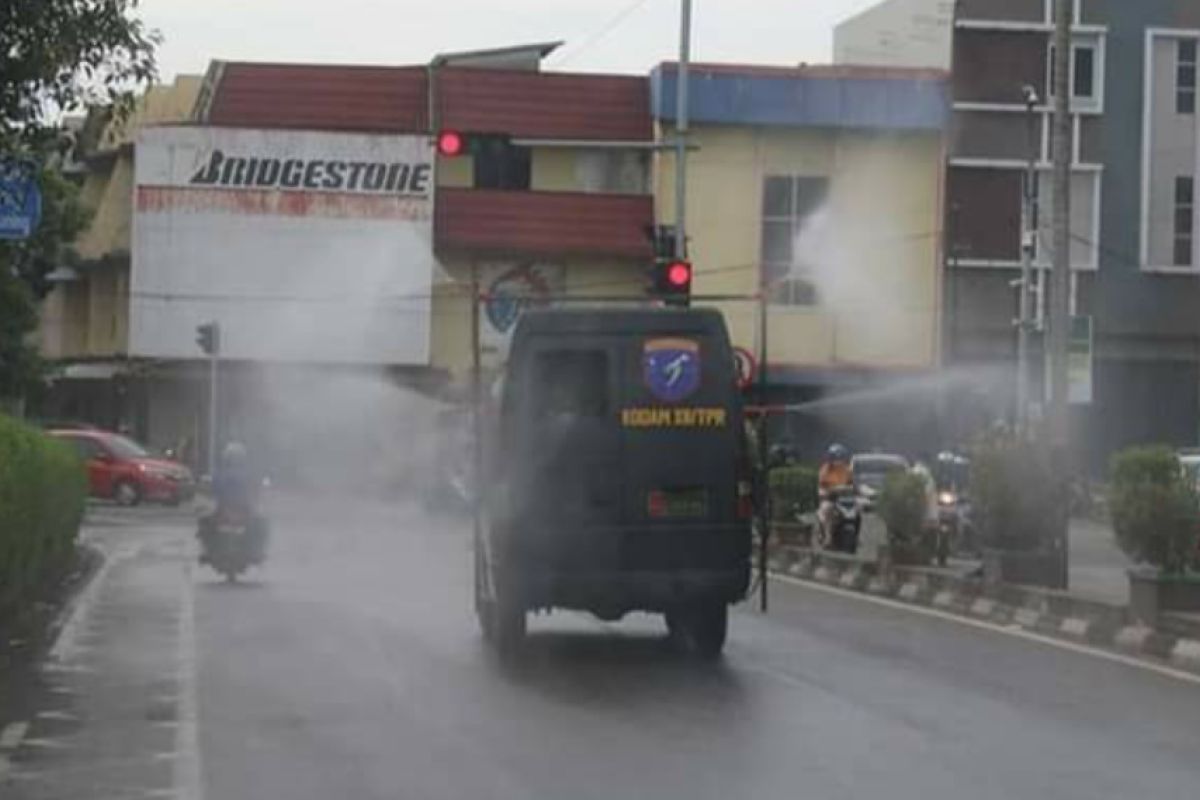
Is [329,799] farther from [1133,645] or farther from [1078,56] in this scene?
[1078,56]

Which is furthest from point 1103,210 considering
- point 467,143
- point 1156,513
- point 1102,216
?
point 1156,513

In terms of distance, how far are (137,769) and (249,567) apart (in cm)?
1625

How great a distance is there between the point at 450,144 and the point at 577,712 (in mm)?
13363

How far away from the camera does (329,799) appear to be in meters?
11.4

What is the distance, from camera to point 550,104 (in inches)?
2206

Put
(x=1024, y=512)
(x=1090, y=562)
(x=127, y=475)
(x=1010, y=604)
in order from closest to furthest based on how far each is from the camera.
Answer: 1. (x=1010, y=604)
2. (x=1024, y=512)
3. (x=1090, y=562)
4. (x=127, y=475)

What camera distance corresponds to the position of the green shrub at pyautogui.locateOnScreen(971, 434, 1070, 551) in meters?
22.9

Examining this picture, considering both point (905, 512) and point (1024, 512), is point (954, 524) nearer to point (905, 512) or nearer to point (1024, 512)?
point (905, 512)

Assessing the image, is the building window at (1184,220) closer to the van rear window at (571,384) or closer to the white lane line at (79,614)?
the white lane line at (79,614)

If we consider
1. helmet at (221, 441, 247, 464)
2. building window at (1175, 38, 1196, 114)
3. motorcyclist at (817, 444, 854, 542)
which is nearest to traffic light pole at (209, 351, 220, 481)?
motorcyclist at (817, 444, 854, 542)

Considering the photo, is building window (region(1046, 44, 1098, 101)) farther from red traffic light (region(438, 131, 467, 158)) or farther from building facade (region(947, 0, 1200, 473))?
red traffic light (region(438, 131, 467, 158))

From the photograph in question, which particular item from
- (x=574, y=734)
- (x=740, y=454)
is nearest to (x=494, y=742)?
(x=574, y=734)

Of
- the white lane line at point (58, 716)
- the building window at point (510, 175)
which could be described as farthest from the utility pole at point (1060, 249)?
the building window at point (510, 175)

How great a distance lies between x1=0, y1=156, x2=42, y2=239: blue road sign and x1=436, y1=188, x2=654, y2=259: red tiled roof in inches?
1615
